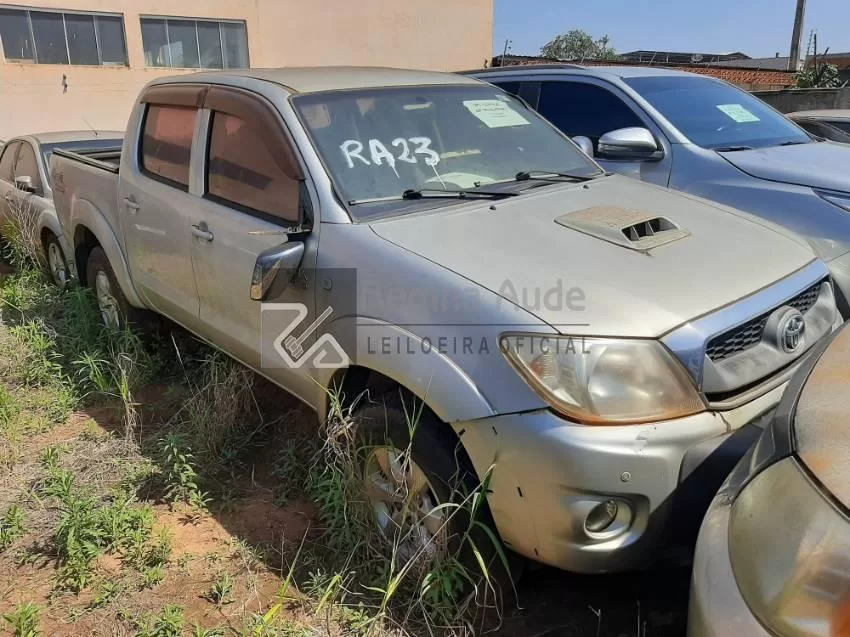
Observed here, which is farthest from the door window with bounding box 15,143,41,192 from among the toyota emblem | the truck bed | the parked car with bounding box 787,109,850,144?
the parked car with bounding box 787,109,850,144

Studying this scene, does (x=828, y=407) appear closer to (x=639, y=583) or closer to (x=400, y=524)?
(x=639, y=583)

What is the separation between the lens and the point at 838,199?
12.7 feet

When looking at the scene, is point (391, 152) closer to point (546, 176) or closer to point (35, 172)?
point (546, 176)

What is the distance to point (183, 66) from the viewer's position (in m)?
16.0

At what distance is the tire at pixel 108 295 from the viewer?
4.61 metres

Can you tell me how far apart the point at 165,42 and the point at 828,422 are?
1668cm

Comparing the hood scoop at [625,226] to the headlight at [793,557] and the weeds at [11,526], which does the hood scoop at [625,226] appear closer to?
the headlight at [793,557]

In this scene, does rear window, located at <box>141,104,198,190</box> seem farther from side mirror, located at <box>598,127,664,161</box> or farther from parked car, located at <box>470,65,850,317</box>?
side mirror, located at <box>598,127,664,161</box>

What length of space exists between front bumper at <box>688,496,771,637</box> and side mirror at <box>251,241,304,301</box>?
1728 millimetres

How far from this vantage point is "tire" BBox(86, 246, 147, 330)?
4.61 m

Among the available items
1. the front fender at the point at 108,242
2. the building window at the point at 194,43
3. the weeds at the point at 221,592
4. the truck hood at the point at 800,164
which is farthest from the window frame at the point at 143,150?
the building window at the point at 194,43

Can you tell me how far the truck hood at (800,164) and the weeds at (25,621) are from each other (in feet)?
13.7

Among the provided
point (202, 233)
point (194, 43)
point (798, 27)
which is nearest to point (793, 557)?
point (202, 233)

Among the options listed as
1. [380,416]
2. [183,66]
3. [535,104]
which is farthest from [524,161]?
[183,66]
